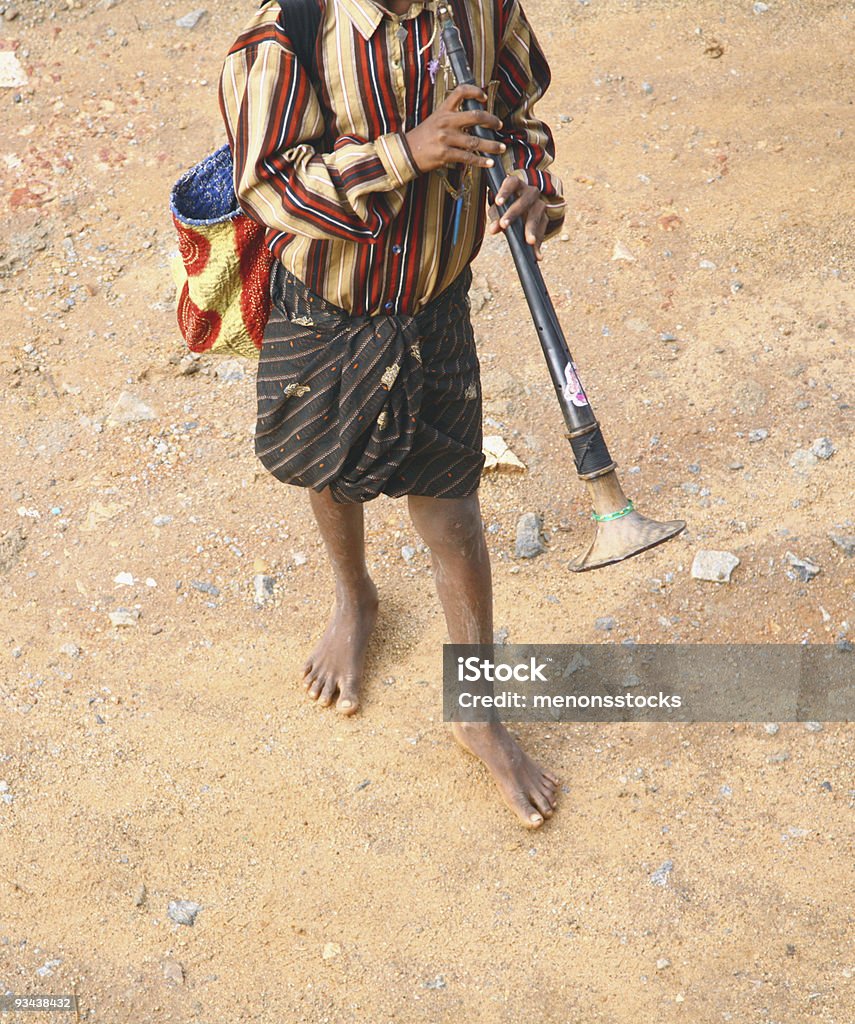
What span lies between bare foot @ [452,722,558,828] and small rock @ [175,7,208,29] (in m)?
3.61

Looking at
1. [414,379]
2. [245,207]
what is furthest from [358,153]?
[414,379]

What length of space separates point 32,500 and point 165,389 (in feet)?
1.87

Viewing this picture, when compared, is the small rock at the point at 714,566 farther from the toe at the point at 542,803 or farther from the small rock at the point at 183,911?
the small rock at the point at 183,911

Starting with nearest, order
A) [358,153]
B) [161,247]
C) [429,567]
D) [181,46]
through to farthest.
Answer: [358,153] < [429,567] < [161,247] < [181,46]

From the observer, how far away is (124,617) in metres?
2.87

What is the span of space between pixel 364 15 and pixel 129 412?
6.47ft

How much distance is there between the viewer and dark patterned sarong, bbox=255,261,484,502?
6.41 ft

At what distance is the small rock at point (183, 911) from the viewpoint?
90.0 inches

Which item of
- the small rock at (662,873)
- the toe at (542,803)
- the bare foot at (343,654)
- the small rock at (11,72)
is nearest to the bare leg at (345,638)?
the bare foot at (343,654)

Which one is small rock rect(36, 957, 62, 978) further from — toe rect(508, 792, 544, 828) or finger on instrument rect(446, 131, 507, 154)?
finger on instrument rect(446, 131, 507, 154)

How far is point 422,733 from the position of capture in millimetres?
2617

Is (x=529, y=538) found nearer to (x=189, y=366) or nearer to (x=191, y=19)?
(x=189, y=366)

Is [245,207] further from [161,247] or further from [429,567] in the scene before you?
[161,247]

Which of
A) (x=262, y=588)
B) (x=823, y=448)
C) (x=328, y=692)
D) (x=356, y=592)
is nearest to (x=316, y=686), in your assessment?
(x=328, y=692)
